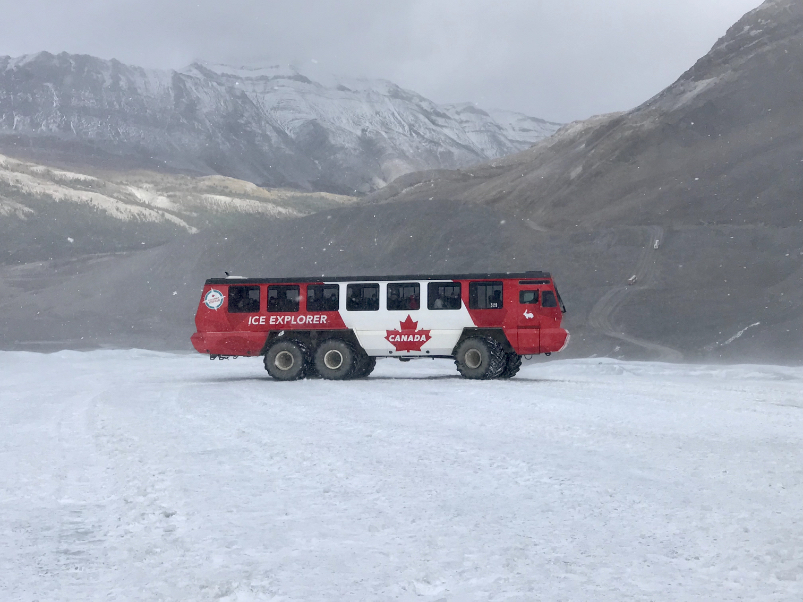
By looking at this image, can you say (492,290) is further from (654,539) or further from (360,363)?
(654,539)

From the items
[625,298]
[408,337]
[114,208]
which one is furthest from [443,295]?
[114,208]

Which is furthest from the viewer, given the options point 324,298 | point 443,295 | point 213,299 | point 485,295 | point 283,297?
point 213,299

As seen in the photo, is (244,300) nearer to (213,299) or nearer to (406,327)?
(213,299)

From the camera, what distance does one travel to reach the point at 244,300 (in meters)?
25.3

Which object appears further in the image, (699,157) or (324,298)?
(699,157)

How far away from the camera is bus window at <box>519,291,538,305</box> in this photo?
2419cm

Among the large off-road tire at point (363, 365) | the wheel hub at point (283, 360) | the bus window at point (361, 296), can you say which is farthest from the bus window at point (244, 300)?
the large off-road tire at point (363, 365)

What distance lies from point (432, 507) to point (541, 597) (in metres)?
2.47

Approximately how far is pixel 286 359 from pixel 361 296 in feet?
9.18

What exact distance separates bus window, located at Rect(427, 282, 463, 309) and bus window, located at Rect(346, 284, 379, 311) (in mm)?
1565

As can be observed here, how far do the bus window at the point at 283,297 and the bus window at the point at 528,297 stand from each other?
20.9 ft

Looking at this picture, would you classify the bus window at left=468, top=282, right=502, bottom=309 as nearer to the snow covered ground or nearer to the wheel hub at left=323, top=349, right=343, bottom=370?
the wheel hub at left=323, top=349, right=343, bottom=370

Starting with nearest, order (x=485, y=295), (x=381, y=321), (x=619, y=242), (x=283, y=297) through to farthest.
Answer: (x=485, y=295)
(x=381, y=321)
(x=283, y=297)
(x=619, y=242)

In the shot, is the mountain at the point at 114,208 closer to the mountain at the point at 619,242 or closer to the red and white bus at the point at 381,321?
the mountain at the point at 619,242
